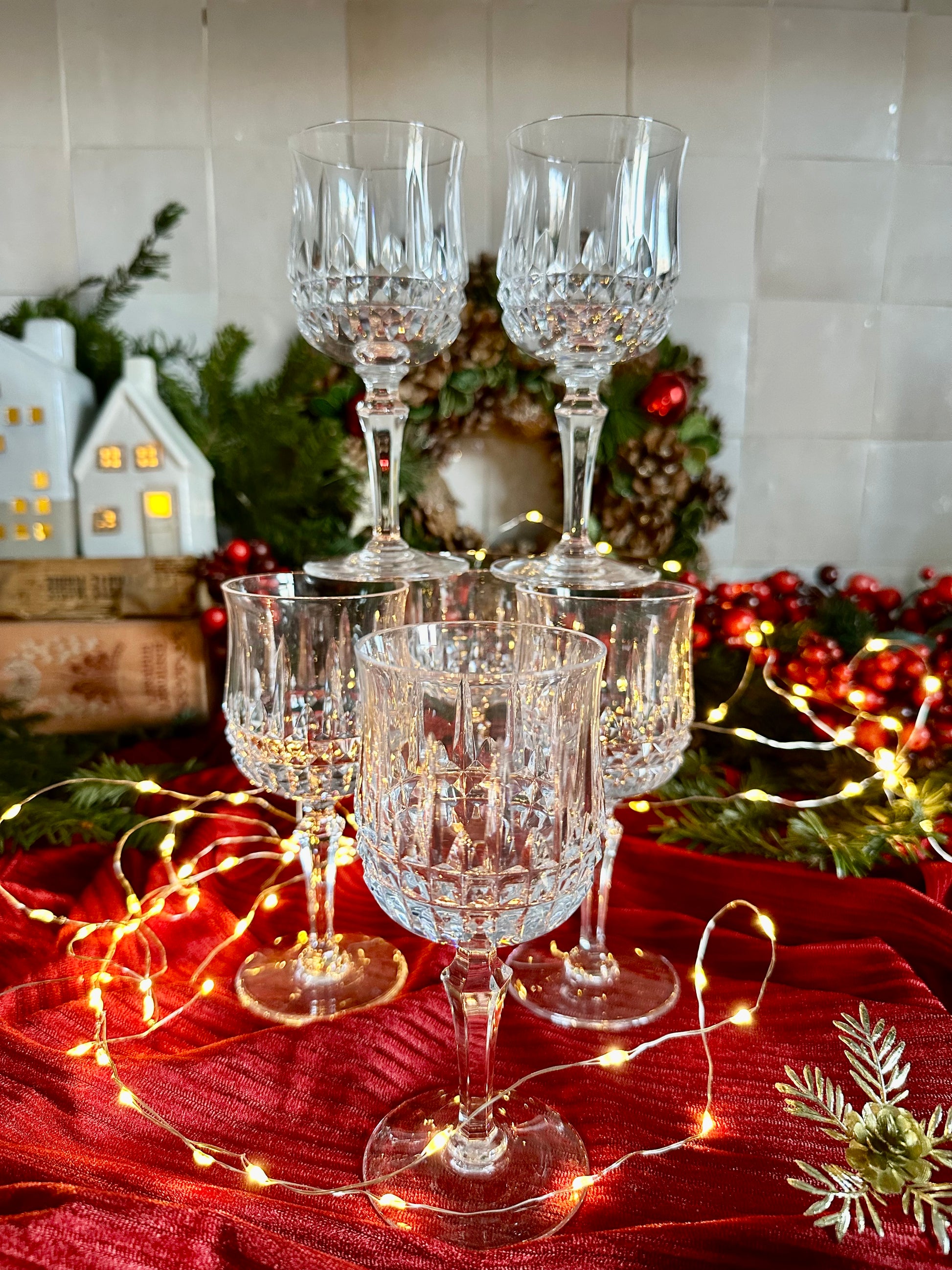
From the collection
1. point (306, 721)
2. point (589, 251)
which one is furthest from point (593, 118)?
point (306, 721)

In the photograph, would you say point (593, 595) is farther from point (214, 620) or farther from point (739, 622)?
point (214, 620)

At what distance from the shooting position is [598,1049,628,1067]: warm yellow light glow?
25.1 inches

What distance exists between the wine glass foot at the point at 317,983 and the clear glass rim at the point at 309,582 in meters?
0.31

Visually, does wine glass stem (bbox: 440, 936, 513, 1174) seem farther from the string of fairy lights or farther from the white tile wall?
the white tile wall

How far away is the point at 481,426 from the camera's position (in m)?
1.26

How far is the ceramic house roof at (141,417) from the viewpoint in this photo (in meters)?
1.09

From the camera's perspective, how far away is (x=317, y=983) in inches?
29.7

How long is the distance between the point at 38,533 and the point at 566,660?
829 mm

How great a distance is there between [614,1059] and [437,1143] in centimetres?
14

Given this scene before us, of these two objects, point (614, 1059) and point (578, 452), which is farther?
point (578, 452)

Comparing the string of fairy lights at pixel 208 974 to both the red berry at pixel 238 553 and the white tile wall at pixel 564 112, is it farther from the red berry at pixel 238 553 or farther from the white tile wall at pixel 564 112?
the white tile wall at pixel 564 112

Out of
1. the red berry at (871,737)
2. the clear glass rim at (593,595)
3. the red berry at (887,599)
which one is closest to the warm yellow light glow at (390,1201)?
the clear glass rim at (593,595)

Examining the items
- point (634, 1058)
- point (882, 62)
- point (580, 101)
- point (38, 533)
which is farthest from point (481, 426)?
point (634, 1058)

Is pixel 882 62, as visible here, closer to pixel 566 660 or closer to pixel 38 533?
pixel 566 660
